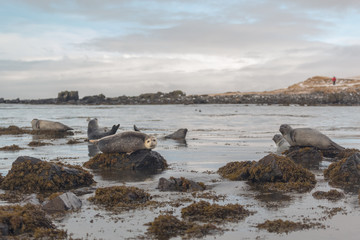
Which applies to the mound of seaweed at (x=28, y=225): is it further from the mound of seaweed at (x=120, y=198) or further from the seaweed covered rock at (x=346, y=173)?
the seaweed covered rock at (x=346, y=173)

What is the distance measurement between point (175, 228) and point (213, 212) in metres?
0.80

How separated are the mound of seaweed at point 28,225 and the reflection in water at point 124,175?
11.0ft

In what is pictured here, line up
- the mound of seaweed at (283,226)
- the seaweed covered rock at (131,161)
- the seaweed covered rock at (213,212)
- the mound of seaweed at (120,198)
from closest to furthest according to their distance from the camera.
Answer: the mound of seaweed at (283,226), the seaweed covered rock at (213,212), the mound of seaweed at (120,198), the seaweed covered rock at (131,161)

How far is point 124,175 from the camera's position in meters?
9.12

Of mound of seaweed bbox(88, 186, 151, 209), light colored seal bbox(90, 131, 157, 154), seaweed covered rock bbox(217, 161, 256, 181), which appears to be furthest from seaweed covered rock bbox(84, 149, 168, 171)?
mound of seaweed bbox(88, 186, 151, 209)

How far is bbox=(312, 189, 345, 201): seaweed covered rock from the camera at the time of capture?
6739mm

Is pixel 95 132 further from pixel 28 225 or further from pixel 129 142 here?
pixel 28 225

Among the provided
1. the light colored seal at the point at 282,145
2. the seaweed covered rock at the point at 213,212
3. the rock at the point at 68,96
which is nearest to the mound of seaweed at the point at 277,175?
the seaweed covered rock at the point at 213,212

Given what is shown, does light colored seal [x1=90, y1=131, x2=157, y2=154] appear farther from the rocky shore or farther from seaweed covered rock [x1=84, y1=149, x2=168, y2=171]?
the rocky shore

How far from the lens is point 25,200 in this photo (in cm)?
661

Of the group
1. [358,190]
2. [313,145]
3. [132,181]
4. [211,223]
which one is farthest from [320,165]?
[211,223]

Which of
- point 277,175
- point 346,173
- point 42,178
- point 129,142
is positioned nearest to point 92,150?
point 129,142

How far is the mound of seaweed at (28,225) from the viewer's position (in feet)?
15.9

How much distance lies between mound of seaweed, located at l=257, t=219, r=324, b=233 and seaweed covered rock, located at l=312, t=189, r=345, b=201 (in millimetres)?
1606
